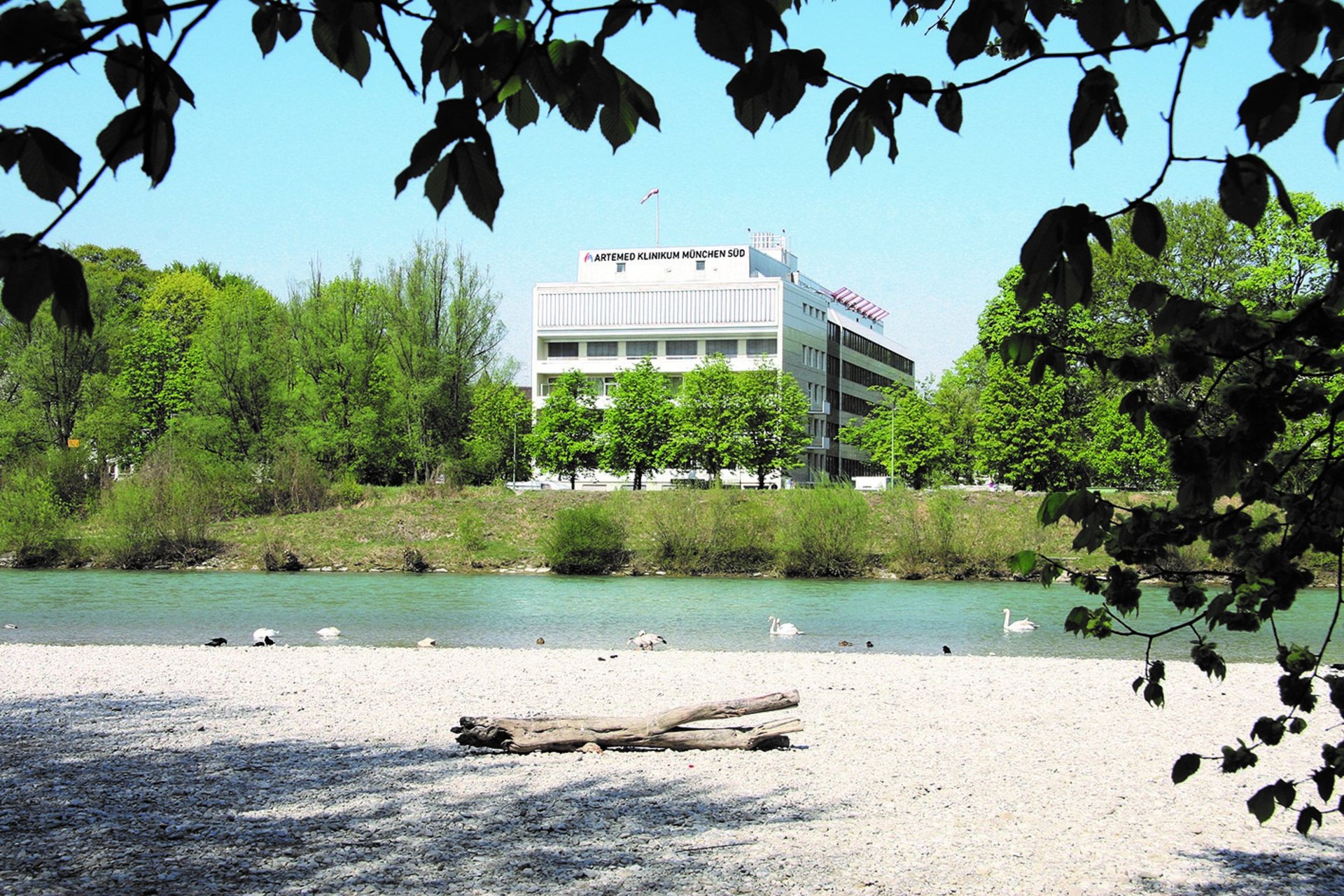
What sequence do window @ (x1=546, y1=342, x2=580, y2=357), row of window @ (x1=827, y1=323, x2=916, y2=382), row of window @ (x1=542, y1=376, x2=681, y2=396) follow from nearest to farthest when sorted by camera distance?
row of window @ (x1=542, y1=376, x2=681, y2=396)
window @ (x1=546, y1=342, x2=580, y2=357)
row of window @ (x1=827, y1=323, x2=916, y2=382)

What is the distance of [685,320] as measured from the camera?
98625mm

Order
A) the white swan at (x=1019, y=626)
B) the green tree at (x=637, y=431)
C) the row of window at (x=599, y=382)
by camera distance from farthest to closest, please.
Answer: the row of window at (x=599, y=382), the green tree at (x=637, y=431), the white swan at (x=1019, y=626)

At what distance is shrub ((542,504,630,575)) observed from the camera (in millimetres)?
46719

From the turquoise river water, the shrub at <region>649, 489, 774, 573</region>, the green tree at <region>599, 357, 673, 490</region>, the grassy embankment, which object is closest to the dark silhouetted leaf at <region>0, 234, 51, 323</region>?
the turquoise river water

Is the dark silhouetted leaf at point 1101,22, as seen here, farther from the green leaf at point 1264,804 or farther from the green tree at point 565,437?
the green tree at point 565,437

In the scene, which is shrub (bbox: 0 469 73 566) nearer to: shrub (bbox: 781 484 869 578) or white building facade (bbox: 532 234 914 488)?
shrub (bbox: 781 484 869 578)

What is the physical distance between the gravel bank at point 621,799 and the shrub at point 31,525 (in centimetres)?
3325

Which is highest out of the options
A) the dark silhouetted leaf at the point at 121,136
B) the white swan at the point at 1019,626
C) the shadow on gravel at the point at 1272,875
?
the dark silhouetted leaf at the point at 121,136

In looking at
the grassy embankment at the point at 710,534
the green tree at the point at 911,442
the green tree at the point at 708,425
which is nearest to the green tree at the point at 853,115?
the grassy embankment at the point at 710,534

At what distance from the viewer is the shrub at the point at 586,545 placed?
46719mm

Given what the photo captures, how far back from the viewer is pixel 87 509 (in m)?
48.4

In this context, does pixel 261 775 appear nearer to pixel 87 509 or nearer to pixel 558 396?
pixel 87 509

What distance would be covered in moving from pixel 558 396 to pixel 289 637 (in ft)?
193

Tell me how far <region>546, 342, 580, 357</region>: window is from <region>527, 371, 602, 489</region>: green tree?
1879 cm
